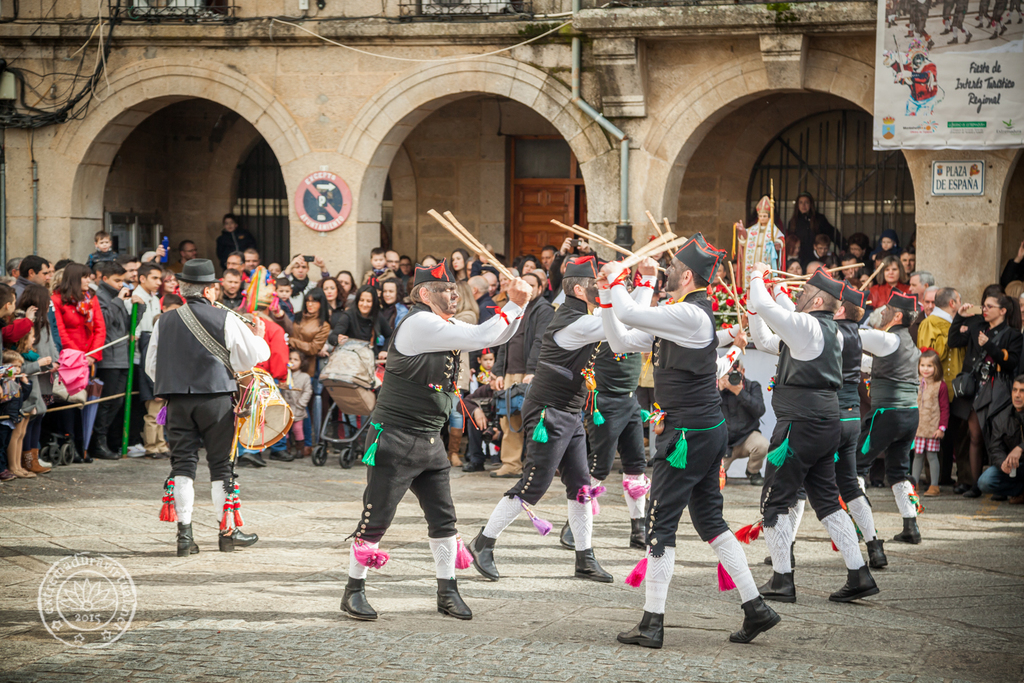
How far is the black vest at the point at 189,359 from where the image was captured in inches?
286

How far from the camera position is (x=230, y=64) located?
45.9 feet

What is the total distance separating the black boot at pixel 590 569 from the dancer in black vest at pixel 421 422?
4.00ft

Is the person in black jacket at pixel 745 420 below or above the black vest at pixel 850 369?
below

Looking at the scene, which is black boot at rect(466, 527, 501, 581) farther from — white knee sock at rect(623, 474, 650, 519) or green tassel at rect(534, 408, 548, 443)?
white knee sock at rect(623, 474, 650, 519)

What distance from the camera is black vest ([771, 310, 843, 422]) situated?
22.0 feet

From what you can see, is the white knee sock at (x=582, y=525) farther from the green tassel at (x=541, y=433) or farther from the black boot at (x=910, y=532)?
the black boot at (x=910, y=532)

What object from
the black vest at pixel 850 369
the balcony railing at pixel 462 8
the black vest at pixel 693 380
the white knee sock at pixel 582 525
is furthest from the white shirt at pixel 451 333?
the balcony railing at pixel 462 8

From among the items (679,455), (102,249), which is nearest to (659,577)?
(679,455)

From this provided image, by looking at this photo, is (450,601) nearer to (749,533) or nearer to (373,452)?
(373,452)

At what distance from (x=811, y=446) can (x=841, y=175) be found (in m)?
9.00

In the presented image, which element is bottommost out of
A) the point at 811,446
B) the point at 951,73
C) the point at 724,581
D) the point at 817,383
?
the point at 724,581

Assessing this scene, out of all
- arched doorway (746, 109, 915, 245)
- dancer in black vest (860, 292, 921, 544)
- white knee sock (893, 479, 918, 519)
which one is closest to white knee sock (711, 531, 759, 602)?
dancer in black vest (860, 292, 921, 544)

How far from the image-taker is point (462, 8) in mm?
13883

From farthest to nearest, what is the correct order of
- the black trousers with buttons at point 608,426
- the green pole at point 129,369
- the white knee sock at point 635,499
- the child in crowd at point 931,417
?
the green pole at point 129,369, the child in crowd at point 931,417, the white knee sock at point 635,499, the black trousers with buttons at point 608,426
